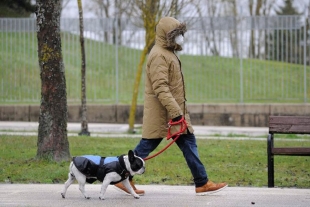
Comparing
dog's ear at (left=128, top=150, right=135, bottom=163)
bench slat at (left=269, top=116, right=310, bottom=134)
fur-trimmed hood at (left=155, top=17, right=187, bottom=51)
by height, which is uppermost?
fur-trimmed hood at (left=155, top=17, right=187, bottom=51)

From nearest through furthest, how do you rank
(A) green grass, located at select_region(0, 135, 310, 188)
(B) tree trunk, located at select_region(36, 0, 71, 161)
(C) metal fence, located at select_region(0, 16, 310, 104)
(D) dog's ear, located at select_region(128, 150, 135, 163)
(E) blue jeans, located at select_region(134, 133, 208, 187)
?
(D) dog's ear, located at select_region(128, 150, 135, 163)
(E) blue jeans, located at select_region(134, 133, 208, 187)
(A) green grass, located at select_region(0, 135, 310, 188)
(B) tree trunk, located at select_region(36, 0, 71, 161)
(C) metal fence, located at select_region(0, 16, 310, 104)

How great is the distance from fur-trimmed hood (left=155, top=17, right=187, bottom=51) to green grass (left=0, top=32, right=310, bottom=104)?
1379cm

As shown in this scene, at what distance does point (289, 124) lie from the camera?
1047cm

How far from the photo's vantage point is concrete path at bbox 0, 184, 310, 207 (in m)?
8.59

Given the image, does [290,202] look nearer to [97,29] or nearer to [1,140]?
[1,140]

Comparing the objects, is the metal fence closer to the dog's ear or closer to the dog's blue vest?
the dog's blue vest

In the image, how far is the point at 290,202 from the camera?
8.70 meters

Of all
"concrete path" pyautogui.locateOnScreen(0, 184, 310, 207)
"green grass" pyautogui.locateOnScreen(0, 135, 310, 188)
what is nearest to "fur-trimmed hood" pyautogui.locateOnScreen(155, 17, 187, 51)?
"concrete path" pyautogui.locateOnScreen(0, 184, 310, 207)

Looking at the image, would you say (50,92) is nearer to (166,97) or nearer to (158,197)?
(158,197)

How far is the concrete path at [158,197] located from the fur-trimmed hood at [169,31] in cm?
176

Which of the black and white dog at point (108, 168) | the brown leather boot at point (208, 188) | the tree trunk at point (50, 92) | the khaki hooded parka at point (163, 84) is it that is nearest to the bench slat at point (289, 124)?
the brown leather boot at point (208, 188)

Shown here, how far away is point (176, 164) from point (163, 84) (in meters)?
3.74

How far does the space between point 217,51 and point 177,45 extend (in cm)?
1378

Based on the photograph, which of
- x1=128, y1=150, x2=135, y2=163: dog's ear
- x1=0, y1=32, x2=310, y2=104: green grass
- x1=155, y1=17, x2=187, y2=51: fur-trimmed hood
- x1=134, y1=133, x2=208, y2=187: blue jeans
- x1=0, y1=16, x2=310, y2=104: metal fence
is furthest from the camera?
x1=0, y1=32, x2=310, y2=104: green grass
